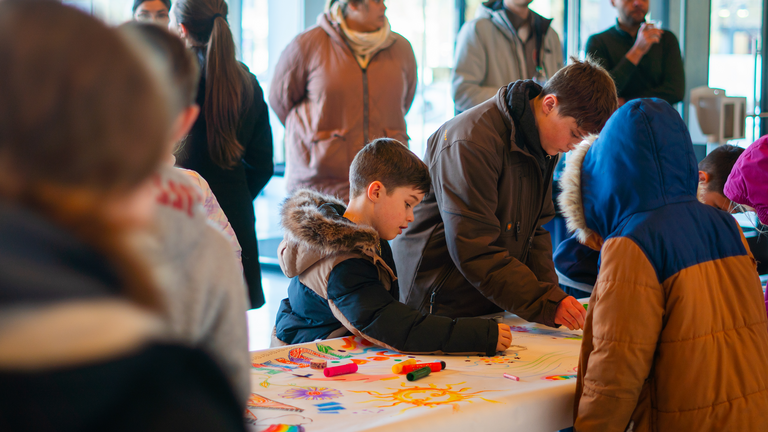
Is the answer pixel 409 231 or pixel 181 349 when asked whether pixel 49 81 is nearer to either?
pixel 181 349

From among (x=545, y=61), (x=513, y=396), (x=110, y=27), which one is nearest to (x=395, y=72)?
(x=545, y=61)

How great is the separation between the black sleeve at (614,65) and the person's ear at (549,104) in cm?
185

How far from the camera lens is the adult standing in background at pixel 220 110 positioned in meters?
2.02

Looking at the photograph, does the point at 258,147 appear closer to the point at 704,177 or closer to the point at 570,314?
the point at 570,314

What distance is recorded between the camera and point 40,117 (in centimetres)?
38

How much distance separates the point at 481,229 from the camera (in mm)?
1639

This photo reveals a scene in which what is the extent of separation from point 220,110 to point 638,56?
2.50 m

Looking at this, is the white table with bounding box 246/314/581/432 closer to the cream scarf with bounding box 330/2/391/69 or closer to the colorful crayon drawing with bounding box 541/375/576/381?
the colorful crayon drawing with bounding box 541/375/576/381

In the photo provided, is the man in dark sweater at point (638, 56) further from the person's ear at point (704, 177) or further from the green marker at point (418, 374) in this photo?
the green marker at point (418, 374)

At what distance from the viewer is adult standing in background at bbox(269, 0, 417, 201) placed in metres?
2.73

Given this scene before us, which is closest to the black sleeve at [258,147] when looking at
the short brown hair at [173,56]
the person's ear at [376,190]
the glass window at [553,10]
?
the person's ear at [376,190]

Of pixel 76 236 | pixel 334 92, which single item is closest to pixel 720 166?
pixel 334 92

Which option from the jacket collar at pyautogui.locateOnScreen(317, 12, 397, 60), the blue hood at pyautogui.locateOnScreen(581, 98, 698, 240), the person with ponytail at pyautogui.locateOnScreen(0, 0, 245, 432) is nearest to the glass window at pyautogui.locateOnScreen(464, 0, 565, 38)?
the jacket collar at pyautogui.locateOnScreen(317, 12, 397, 60)

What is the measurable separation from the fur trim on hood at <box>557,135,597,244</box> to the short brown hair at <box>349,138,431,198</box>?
0.38 m
